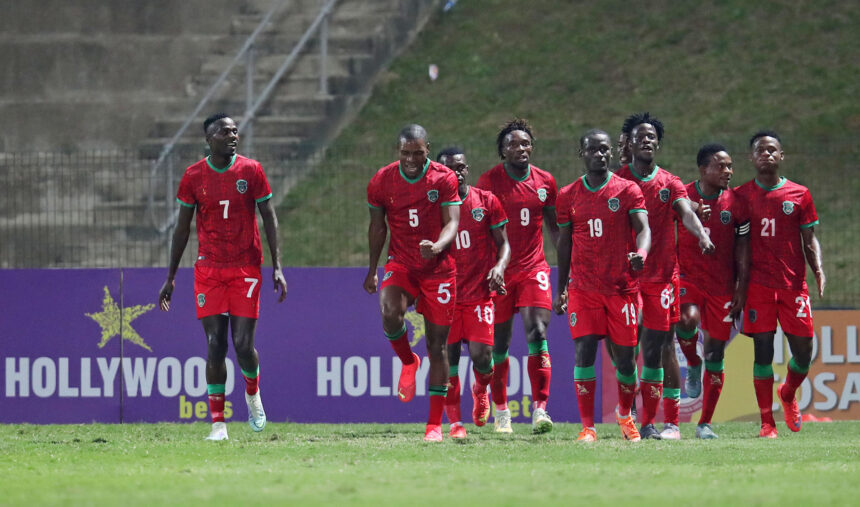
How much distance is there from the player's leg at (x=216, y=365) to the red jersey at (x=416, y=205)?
159 centimetres

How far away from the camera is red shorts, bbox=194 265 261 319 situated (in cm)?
1137

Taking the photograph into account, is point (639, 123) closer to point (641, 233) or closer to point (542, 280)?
point (641, 233)

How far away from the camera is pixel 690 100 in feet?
79.6

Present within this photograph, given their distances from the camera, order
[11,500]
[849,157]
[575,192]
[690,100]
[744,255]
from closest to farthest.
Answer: [11,500] → [575,192] → [744,255] → [849,157] → [690,100]

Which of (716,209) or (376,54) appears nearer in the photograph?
(716,209)

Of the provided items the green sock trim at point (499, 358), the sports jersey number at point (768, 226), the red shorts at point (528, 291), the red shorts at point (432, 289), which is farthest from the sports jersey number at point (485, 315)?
the sports jersey number at point (768, 226)

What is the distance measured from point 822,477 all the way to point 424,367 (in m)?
7.45

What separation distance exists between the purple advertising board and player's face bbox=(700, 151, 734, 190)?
3.55 meters

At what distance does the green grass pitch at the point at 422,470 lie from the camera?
288 inches

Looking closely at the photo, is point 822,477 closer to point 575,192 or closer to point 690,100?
point 575,192

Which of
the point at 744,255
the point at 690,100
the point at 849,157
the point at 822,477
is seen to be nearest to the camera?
the point at 822,477

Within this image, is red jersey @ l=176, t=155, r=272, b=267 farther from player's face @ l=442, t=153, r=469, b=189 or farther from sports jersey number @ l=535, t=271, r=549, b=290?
Answer: sports jersey number @ l=535, t=271, r=549, b=290

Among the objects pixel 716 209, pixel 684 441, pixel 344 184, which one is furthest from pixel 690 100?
pixel 684 441

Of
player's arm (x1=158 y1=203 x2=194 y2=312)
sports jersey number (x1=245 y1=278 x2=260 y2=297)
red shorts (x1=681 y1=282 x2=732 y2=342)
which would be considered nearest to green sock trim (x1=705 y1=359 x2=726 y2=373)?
red shorts (x1=681 y1=282 x2=732 y2=342)
